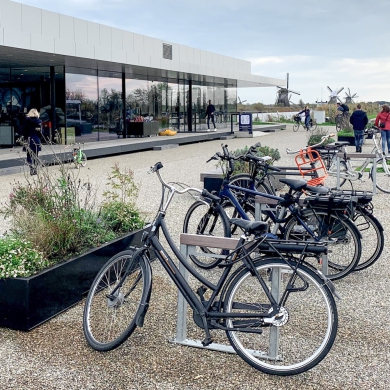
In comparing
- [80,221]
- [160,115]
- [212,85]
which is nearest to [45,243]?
[80,221]

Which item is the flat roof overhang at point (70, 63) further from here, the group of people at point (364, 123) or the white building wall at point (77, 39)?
the group of people at point (364, 123)

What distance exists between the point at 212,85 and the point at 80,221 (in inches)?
1318

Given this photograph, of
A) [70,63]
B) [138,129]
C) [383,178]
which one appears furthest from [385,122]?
[138,129]

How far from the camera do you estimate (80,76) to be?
2427 centimetres

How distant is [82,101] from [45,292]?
2042cm

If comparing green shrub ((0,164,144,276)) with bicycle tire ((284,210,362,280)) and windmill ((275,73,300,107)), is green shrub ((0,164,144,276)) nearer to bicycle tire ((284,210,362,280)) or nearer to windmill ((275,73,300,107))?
bicycle tire ((284,210,362,280))

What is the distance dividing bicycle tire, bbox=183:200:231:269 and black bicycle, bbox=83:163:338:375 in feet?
4.67

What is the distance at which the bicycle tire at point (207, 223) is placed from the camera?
559 centimetres

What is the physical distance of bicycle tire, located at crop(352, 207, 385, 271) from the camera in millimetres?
5770

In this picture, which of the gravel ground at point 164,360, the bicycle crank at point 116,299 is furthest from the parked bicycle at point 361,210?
the bicycle crank at point 116,299

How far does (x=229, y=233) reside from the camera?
18.2 feet

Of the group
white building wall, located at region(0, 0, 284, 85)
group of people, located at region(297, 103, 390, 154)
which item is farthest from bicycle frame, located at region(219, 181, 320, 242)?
white building wall, located at region(0, 0, 284, 85)

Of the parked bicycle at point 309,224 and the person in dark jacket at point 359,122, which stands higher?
the person in dark jacket at point 359,122

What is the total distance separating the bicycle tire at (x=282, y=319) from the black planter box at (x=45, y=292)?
1573mm
